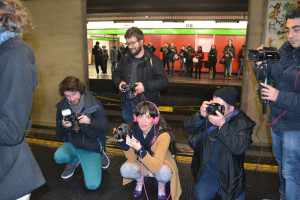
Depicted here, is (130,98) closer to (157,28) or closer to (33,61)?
(33,61)

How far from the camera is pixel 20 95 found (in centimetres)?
124

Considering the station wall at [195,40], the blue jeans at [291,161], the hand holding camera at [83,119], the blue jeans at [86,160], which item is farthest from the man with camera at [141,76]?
the station wall at [195,40]

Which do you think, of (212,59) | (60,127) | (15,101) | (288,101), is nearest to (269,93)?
(288,101)

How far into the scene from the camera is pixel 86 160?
354 cm

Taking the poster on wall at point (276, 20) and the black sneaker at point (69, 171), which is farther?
the poster on wall at point (276, 20)

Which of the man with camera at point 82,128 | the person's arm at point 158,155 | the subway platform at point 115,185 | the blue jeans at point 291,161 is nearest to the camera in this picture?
the blue jeans at point 291,161

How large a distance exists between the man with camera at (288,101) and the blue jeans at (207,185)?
0.58 metres

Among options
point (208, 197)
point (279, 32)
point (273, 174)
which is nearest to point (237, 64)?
point (279, 32)

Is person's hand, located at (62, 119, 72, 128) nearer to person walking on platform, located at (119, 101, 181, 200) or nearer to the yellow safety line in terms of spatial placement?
person walking on platform, located at (119, 101, 181, 200)

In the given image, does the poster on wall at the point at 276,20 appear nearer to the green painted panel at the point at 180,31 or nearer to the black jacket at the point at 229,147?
the black jacket at the point at 229,147

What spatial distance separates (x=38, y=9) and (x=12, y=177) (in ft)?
16.5

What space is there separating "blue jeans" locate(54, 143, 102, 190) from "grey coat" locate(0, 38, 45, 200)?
2.04m

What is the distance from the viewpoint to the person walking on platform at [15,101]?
1.21m

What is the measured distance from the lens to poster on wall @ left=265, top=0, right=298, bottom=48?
427 cm
